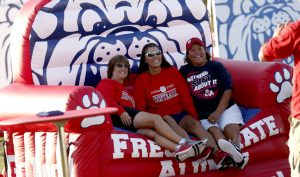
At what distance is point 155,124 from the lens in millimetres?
5277

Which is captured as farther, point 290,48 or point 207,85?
point 207,85

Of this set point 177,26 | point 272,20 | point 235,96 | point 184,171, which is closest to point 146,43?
point 177,26

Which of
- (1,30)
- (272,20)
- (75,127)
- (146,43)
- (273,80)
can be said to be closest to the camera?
(75,127)

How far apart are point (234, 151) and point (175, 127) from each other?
1.67 ft

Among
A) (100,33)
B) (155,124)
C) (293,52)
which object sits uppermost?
(293,52)

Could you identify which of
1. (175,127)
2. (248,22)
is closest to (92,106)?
(175,127)

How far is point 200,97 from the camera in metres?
5.79

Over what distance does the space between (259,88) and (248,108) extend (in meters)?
0.22

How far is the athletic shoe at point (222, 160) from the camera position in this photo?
5.18 m

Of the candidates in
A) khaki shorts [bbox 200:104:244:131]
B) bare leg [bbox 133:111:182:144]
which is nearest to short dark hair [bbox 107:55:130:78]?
bare leg [bbox 133:111:182:144]

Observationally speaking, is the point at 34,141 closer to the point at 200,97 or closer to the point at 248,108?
the point at 200,97

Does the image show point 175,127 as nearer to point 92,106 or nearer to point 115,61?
point 115,61

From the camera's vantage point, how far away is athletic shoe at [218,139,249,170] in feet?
16.9

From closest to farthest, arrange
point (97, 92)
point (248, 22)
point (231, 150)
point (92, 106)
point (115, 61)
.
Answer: point (92, 106) < point (97, 92) < point (231, 150) < point (115, 61) < point (248, 22)
